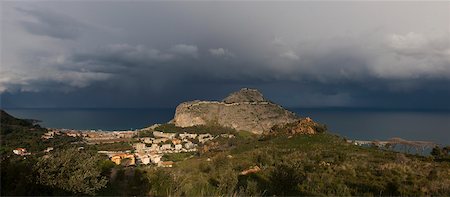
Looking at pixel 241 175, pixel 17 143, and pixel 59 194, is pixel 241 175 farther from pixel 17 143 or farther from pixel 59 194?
pixel 17 143

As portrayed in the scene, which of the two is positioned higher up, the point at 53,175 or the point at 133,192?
the point at 53,175

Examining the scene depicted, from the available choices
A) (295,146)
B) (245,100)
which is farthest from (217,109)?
(295,146)

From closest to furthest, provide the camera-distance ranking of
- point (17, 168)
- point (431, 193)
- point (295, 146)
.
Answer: point (17, 168) < point (431, 193) < point (295, 146)

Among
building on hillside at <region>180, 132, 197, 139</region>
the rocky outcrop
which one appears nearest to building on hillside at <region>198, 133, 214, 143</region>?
building on hillside at <region>180, 132, 197, 139</region>

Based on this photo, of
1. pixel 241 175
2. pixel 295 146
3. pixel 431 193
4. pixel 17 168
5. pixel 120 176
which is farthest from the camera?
pixel 295 146

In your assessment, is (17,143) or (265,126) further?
(265,126)

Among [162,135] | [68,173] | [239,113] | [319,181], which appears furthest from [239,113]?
[68,173]

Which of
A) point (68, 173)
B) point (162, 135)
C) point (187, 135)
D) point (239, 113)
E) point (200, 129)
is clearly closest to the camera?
point (68, 173)

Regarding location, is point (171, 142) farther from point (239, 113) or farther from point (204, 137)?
point (239, 113)
